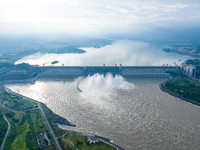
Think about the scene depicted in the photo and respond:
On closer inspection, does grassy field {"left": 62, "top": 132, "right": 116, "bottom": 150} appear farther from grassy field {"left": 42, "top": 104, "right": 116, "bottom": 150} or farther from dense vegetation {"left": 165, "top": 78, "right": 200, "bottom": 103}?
dense vegetation {"left": 165, "top": 78, "right": 200, "bottom": 103}

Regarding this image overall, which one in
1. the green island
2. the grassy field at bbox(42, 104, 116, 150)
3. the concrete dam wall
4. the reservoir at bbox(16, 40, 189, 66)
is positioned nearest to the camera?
the grassy field at bbox(42, 104, 116, 150)

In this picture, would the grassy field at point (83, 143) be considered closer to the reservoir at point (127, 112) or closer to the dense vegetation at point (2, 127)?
the reservoir at point (127, 112)

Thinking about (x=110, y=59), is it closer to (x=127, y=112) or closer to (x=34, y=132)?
(x=127, y=112)

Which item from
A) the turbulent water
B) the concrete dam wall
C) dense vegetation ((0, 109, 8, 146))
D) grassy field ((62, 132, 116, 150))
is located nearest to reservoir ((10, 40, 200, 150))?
the turbulent water

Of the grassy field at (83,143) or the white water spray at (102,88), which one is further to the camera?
the white water spray at (102,88)

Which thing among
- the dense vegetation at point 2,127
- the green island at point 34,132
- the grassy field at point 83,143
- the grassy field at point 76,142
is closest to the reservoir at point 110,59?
the green island at point 34,132

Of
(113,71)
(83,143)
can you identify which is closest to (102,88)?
(113,71)
